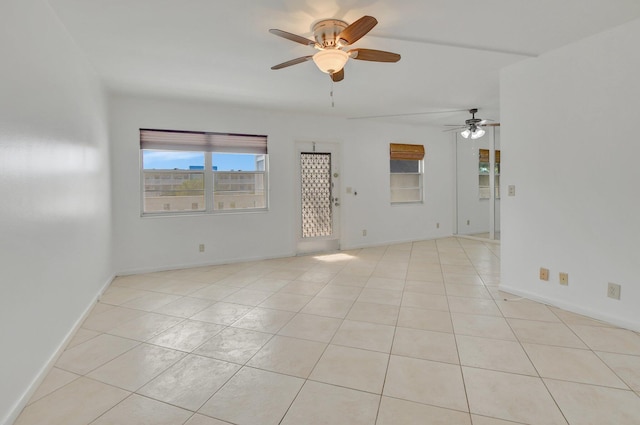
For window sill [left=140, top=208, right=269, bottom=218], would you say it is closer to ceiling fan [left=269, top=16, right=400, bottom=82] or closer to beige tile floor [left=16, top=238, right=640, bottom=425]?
beige tile floor [left=16, top=238, right=640, bottom=425]

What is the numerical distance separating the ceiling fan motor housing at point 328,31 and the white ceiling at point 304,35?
0.15 feet

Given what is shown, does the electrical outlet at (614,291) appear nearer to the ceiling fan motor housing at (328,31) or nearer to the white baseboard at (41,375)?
the ceiling fan motor housing at (328,31)

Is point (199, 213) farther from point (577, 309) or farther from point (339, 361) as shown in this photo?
point (577, 309)

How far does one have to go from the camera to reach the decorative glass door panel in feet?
17.6

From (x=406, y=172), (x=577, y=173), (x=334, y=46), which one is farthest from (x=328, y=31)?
(x=406, y=172)

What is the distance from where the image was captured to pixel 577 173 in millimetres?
2678

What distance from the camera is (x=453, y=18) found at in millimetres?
2303

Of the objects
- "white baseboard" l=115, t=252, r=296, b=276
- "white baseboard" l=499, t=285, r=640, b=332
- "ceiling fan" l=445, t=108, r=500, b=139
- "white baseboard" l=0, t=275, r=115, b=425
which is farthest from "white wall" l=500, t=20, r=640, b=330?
"white baseboard" l=0, t=275, r=115, b=425

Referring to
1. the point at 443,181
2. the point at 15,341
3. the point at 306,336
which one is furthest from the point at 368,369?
the point at 443,181

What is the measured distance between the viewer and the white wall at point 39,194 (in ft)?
4.99

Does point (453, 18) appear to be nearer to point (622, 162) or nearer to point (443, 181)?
point (622, 162)

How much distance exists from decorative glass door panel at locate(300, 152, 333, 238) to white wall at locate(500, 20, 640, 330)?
9.50ft

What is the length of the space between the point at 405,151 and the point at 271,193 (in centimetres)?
295

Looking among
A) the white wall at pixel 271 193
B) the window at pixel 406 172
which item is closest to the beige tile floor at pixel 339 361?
the white wall at pixel 271 193
